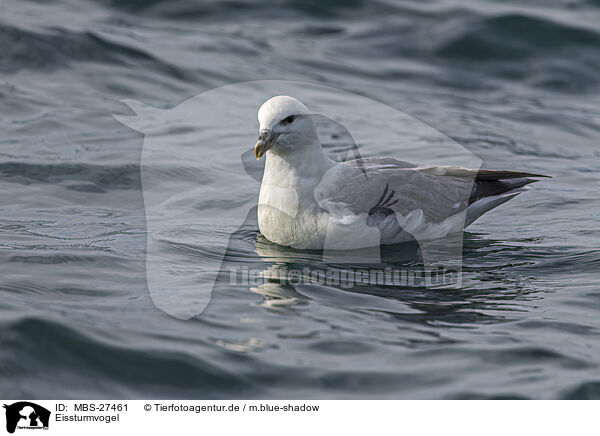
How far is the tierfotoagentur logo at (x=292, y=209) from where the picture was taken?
6767mm

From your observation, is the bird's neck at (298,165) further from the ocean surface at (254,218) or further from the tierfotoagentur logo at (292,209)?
the ocean surface at (254,218)

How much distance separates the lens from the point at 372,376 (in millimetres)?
5113

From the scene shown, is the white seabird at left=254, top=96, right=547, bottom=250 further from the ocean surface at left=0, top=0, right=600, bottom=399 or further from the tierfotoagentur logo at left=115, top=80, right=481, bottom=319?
the ocean surface at left=0, top=0, right=600, bottom=399

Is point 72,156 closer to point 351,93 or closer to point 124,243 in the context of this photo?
point 124,243

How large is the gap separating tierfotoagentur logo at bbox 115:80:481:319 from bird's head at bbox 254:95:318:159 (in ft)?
0.04

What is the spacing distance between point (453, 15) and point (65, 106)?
6902 millimetres

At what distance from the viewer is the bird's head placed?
684 cm

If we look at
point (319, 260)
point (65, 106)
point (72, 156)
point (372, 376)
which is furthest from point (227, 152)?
point (372, 376)
